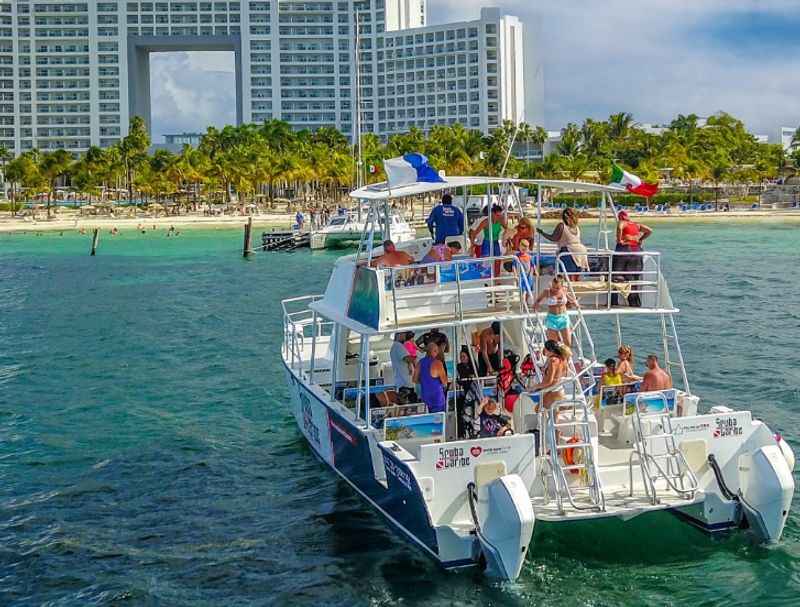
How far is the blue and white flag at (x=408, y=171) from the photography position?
14711mm

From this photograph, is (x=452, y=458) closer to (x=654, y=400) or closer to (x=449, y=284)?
(x=449, y=284)

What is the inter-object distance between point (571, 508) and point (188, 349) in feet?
71.9

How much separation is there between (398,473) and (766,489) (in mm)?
4434

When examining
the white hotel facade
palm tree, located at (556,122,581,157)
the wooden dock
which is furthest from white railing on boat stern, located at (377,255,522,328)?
the white hotel facade

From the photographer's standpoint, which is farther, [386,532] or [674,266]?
[674,266]

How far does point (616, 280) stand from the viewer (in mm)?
15391

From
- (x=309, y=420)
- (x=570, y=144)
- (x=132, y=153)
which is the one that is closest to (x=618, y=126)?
(x=570, y=144)

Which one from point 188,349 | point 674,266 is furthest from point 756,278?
point 188,349

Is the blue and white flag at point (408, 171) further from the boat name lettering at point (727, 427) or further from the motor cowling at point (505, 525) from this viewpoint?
the boat name lettering at point (727, 427)

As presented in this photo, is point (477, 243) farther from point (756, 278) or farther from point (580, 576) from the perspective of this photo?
point (756, 278)

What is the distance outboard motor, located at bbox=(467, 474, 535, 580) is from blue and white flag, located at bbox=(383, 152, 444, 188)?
428 centimetres

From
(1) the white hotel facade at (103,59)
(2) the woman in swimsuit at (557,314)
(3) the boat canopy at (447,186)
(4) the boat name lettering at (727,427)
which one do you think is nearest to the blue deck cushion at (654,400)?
(4) the boat name lettering at (727,427)

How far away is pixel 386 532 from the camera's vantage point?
1509cm

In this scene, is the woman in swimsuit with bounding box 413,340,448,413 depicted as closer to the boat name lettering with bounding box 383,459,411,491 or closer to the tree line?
the boat name lettering with bounding box 383,459,411,491
